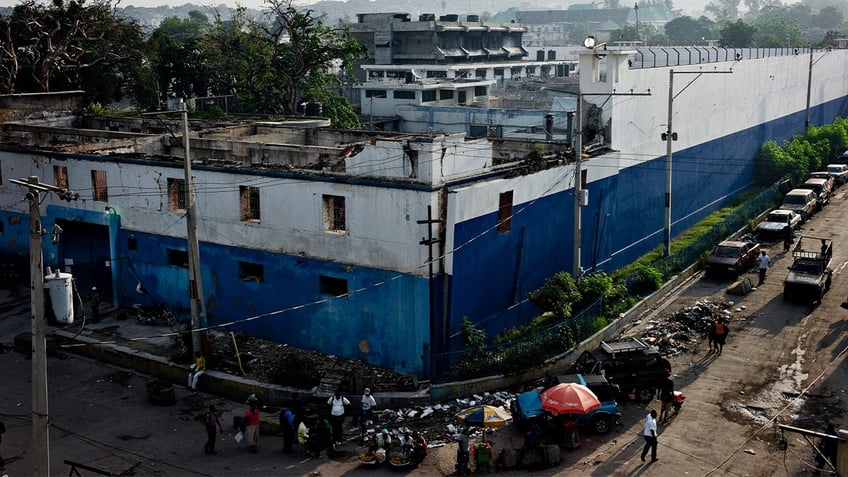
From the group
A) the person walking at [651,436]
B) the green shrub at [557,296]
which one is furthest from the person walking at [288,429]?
the green shrub at [557,296]

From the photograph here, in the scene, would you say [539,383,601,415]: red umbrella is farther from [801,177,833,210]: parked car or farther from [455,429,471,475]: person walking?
[801,177,833,210]: parked car

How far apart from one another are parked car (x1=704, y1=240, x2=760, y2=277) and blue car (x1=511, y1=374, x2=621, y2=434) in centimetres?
1406

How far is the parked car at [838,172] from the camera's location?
175 ft

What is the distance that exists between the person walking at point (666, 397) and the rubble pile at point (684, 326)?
461cm

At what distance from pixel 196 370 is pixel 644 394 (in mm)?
12269

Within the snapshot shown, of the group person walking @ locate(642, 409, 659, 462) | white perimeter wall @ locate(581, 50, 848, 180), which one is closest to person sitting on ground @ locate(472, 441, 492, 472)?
person walking @ locate(642, 409, 659, 462)

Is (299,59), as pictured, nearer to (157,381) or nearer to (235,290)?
(235,290)

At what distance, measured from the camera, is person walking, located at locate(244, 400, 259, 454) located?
21.0 metres

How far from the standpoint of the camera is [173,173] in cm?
2898

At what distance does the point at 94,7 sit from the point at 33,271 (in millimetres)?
43540

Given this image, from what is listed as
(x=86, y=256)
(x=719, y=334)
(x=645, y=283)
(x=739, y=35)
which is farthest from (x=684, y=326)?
(x=739, y=35)

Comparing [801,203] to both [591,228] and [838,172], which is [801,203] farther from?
[591,228]

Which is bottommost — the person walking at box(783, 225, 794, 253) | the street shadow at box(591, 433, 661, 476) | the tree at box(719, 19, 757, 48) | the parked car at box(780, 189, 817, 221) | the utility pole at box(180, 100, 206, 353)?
the street shadow at box(591, 433, 661, 476)

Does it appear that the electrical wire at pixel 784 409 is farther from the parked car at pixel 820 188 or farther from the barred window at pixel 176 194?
the parked car at pixel 820 188
